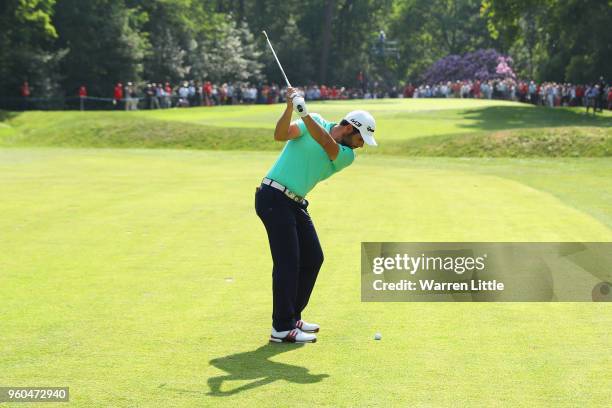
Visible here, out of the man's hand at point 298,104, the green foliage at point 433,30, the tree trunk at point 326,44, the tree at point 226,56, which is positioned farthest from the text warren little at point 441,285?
the green foliage at point 433,30

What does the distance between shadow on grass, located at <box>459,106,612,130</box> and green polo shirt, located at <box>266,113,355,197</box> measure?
39.1 m

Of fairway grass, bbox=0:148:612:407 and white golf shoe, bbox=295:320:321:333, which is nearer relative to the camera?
fairway grass, bbox=0:148:612:407

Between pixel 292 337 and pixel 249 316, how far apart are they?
127 centimetres

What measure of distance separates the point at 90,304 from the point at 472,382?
4.64 m

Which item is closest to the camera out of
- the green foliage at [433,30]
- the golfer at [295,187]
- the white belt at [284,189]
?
the golfer at [295,187]

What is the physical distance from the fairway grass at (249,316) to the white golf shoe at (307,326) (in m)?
0.16

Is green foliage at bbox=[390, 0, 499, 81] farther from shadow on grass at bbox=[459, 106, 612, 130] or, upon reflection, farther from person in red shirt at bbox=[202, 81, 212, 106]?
shadow on grass at bbox=[459, 106, 612, 130]

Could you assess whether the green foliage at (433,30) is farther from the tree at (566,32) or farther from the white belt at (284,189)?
the white belt at (284,189)

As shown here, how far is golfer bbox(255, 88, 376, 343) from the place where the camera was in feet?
30.2

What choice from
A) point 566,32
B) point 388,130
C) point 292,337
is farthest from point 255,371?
point 566,32

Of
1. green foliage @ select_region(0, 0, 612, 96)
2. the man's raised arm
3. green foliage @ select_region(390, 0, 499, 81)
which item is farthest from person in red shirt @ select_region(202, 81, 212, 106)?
the man's raised arm

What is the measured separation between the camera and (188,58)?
285ft

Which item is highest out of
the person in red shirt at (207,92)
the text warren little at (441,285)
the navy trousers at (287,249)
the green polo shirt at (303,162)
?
the green polo shirt at (303,162)

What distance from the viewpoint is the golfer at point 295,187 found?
9.20m
